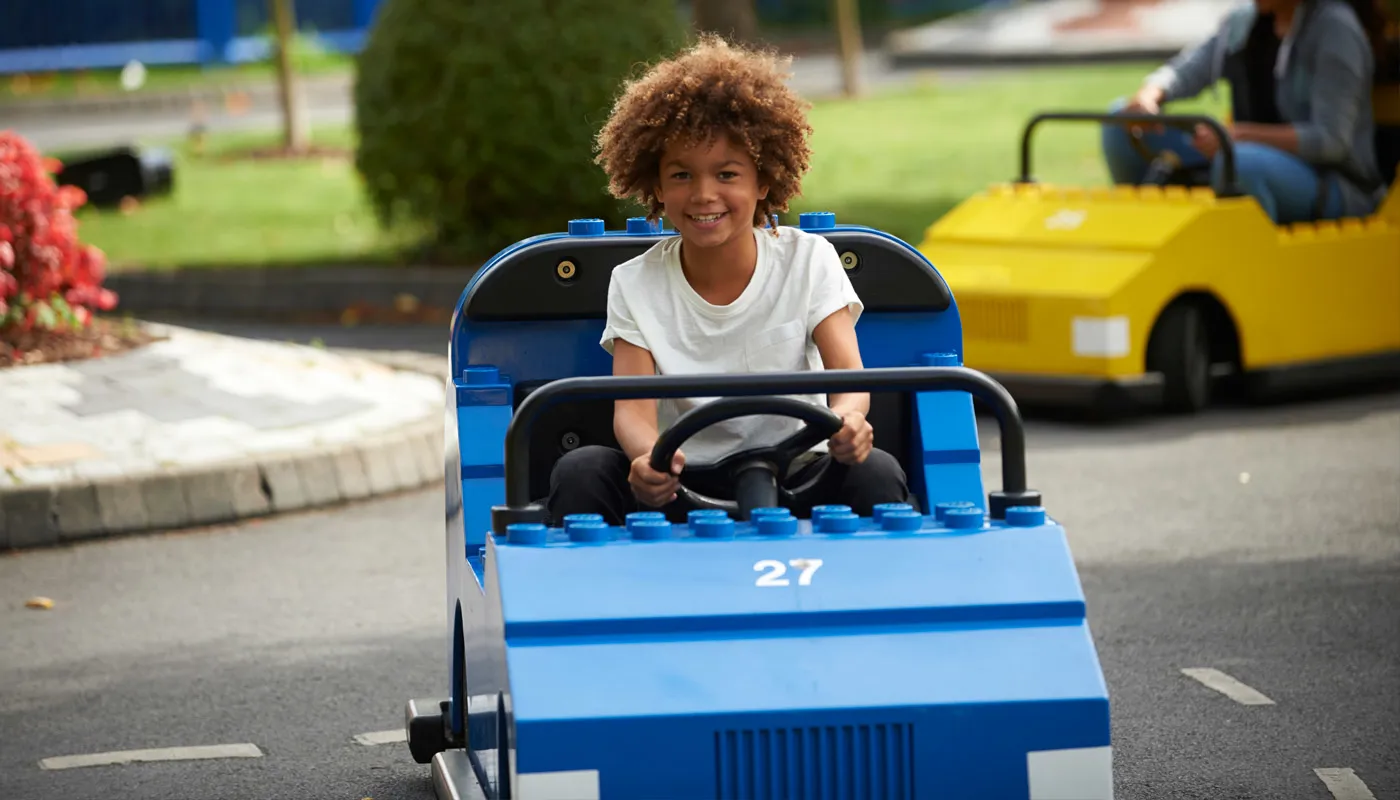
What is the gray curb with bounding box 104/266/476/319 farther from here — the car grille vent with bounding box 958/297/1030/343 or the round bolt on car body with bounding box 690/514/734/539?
the round bolt on car body with bounding box 690/514/734/539

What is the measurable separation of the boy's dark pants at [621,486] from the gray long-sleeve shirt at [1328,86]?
17.8ft


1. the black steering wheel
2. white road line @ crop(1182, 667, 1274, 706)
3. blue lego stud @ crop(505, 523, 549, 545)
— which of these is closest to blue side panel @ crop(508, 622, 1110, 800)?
blue lego stud @ crop(505, 523, 549, 545)

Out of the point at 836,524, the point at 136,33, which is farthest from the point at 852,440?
the point at 136,33

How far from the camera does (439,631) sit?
220 inches

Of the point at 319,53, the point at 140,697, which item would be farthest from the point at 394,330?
the point at 319,53

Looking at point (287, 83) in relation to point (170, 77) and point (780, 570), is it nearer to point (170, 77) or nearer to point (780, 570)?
point (170, 77)

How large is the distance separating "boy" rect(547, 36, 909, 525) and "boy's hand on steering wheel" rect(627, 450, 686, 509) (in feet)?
0.24

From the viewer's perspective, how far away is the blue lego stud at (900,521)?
334 centimetres

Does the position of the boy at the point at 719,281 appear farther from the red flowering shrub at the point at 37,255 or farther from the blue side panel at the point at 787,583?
the red flowering shrub at the point at 37,255

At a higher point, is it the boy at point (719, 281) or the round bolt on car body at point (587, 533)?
the boy at point (719, 281)

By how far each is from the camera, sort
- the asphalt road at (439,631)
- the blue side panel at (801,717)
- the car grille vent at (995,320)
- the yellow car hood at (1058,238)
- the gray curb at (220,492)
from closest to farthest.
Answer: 1. the blue side panel at (801,717)
2. the asphalt road at (439,631)
3. the gray curb at (220,492)
4. the yellow car hood at (1058,238)
5. the car grille vent at (995,320)

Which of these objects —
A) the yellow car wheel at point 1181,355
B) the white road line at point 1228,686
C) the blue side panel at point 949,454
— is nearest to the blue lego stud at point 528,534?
the blue side panel at point 949,454

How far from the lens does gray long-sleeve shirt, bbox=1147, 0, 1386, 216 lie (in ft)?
28.0

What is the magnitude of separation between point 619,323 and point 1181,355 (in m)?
4.74
